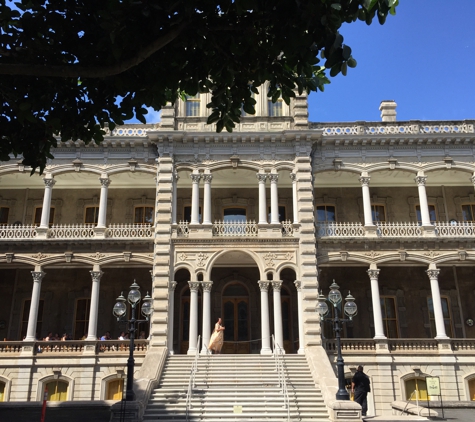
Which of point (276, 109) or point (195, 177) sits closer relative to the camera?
point (195, 177)

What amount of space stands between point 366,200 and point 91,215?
1418 cm

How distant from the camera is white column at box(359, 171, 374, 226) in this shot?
24891 mm

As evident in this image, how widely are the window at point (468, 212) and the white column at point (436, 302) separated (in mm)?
4524

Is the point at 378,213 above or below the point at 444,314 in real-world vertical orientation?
above

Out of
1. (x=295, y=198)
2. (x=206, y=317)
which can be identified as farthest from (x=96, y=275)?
(x=295, y=198)

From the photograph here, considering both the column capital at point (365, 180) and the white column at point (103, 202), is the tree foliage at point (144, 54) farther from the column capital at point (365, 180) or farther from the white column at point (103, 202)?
the column capital at point (365, 180)

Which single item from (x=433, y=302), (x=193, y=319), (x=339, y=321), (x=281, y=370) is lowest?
(x=281, y=370)

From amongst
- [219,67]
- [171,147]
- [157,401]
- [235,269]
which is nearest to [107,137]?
[171,147]

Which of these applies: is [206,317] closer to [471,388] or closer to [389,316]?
[389,316]

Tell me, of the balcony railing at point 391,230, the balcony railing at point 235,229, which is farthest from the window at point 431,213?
the balcony railing at point 235,229

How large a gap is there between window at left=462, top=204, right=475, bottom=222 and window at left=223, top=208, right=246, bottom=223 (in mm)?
11474

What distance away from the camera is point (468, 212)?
89.3ft

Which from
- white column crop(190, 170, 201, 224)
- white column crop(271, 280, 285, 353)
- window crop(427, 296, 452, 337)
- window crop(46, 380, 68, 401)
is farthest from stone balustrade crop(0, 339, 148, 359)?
window crop(427, 296, 452, 337)

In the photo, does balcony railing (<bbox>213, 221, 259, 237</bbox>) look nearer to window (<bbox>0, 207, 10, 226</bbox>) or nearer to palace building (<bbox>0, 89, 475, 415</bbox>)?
palace building (<bbox>0, 89, 475, 415</bbox>)
